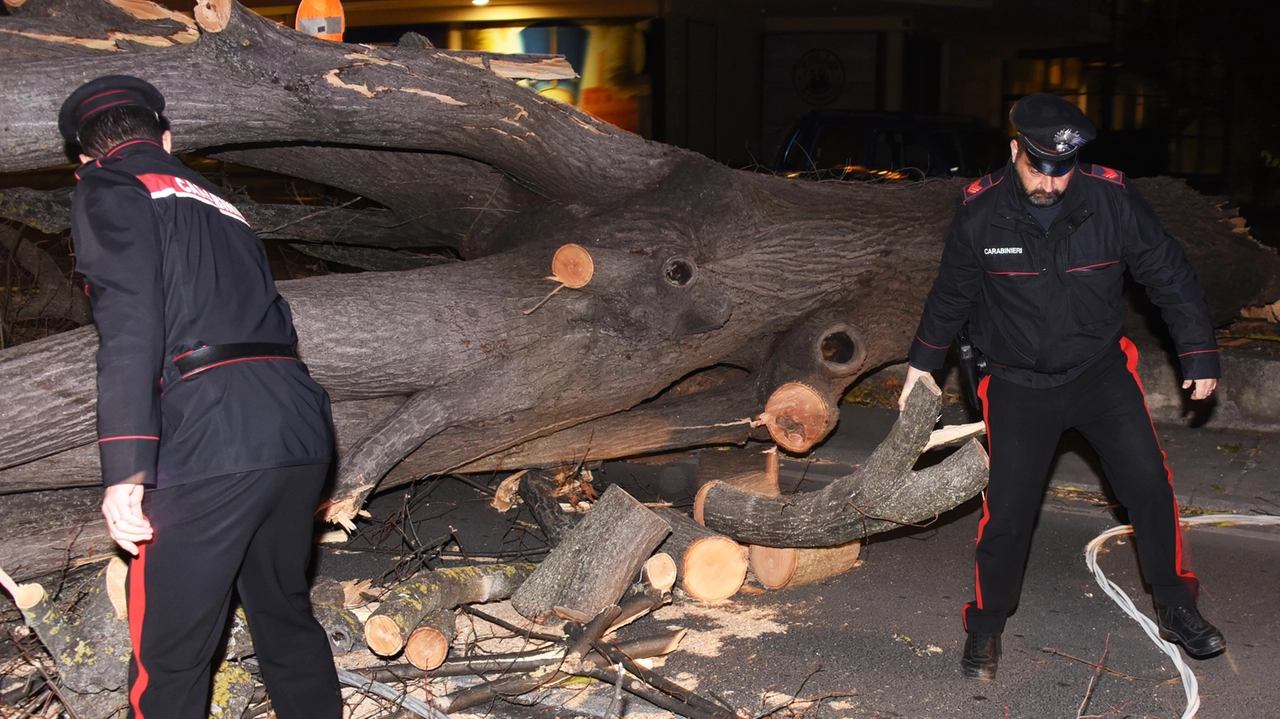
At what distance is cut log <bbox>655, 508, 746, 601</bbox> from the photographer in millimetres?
4559

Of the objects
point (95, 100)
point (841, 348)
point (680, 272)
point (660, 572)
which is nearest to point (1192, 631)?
point (660, 572)

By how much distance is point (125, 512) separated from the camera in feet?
8.57

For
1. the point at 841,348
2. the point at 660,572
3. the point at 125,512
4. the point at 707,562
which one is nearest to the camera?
the point at 125,512

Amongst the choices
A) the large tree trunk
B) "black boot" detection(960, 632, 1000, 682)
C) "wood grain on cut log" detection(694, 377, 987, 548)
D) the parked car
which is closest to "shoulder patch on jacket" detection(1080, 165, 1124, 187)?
"wood grain on cut log" detection(694, 377, 987, 548)

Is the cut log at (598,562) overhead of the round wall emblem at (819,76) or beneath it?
beneath

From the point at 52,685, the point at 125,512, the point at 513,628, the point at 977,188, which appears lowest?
the point at 513,628

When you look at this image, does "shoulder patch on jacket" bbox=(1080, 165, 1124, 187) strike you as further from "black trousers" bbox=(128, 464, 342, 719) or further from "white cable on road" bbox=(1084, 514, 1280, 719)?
"black trousers" bbox=(128, 464, 342, 719)

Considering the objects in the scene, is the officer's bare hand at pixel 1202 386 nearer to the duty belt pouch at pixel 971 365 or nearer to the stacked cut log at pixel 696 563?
the duty belt pouch at pixel 971 365

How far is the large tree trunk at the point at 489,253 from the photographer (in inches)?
176

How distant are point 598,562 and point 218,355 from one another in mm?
1966

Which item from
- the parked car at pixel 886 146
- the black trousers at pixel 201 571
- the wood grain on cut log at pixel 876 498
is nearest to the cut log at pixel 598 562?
the wood grain on cut log at pixel 876 498

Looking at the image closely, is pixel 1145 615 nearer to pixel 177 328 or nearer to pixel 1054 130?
pixel 1054 130

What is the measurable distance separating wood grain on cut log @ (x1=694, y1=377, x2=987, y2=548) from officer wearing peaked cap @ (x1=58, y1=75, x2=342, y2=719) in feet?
7.27

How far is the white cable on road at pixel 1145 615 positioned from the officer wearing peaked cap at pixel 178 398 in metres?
3.04
